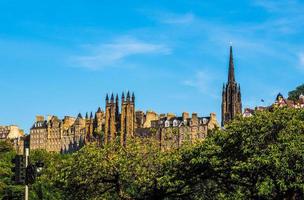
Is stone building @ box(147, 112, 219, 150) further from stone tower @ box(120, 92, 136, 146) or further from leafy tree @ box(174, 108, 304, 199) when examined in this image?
leafy tree @ box(174, 108, 304, 199)

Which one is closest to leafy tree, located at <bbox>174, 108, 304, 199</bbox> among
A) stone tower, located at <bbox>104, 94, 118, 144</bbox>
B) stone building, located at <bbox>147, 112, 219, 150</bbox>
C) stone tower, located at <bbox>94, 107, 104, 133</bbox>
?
stone building, located at <bbox>147, 112, 219, 150</bbox>

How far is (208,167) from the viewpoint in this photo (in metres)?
42.9

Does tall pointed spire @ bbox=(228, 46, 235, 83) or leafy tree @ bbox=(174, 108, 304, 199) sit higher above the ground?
tall pointed spire @ bbox=(228, 46, 235, 83)

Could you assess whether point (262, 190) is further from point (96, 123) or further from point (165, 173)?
point (96, 123)

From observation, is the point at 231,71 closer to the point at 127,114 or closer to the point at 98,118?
the point at 127,114

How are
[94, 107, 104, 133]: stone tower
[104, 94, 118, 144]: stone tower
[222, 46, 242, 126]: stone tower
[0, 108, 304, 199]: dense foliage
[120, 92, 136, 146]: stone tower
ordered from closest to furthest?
1. [0, 108, 304, 199]: dense foliage
2. [222, 46, 242, 126]: stone tower
3. [120, 92, 136, 146]: stone tower
4. [104, 94, 118, 144]: stone tower
5. [94, 107, 104, 133]: stone tower

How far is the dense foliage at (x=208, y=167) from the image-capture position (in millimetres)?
38969

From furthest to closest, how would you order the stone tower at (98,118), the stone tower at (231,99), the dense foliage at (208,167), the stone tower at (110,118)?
the stone tower at (98,118) → the stone tower at (110,118) → the stone tower at (231,99) → the dense foliage at (208,167)

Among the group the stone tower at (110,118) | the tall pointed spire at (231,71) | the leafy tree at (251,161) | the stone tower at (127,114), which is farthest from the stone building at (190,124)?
the leafy tree at (251,161)

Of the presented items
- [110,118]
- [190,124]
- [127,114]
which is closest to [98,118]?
[110,118]

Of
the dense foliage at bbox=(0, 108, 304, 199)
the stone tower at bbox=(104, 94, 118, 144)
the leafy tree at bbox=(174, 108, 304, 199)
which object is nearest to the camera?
the leafy tree at bbox=(174, 108, 304, 199)

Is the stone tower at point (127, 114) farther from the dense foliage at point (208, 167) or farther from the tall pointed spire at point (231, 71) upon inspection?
the dense foliage at point (208, 167)

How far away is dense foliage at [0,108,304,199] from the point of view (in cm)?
3897

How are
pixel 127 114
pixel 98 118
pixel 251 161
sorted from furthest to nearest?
pixel 98 118 < pixel 127 114 < pixel 251 161
